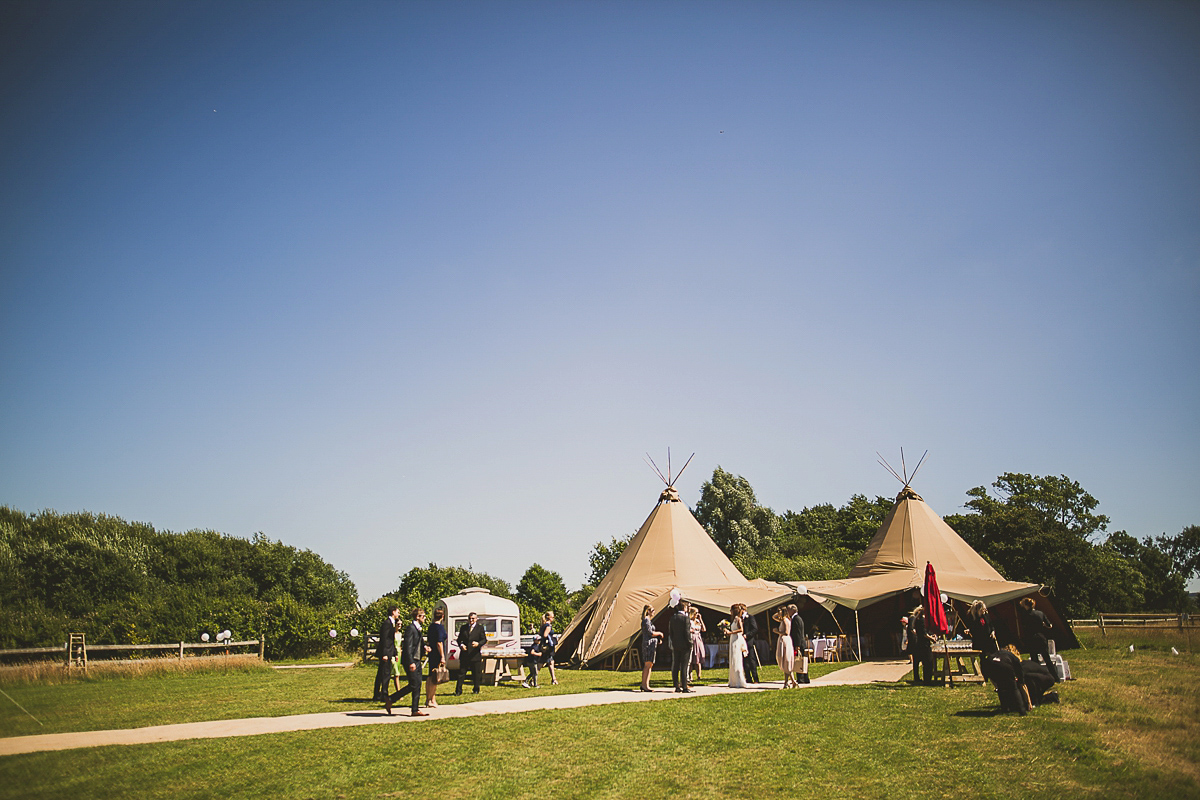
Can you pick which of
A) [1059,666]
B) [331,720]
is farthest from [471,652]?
[1059,666]

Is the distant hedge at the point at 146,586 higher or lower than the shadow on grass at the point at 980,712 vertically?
higher

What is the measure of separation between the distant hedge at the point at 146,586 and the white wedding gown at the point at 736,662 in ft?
35.0

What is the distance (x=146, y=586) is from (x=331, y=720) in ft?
97.6

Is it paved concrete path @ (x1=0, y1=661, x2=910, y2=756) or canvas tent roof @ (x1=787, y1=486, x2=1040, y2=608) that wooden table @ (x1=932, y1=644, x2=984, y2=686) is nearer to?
paved concrete path @ (x1=0, y1=661, x2=910, y2=756)

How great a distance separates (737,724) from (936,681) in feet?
19.6

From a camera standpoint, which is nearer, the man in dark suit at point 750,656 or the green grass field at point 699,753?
the green grass field at point 699,753

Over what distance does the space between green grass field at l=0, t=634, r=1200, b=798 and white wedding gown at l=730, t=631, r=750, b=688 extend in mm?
3250

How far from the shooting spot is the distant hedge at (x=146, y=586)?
354 inches

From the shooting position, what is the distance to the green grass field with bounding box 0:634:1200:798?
6.07m

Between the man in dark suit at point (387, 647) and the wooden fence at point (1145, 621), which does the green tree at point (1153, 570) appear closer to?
the wooden fence at point (1145, 621)

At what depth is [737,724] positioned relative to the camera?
9328 millimetres

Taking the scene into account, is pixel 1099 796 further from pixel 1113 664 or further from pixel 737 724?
pixel 1113 664

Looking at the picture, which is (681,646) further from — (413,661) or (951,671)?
(413,661)

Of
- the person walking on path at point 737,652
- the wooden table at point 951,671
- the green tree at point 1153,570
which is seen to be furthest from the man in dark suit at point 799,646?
the green tree at point 1153,570
